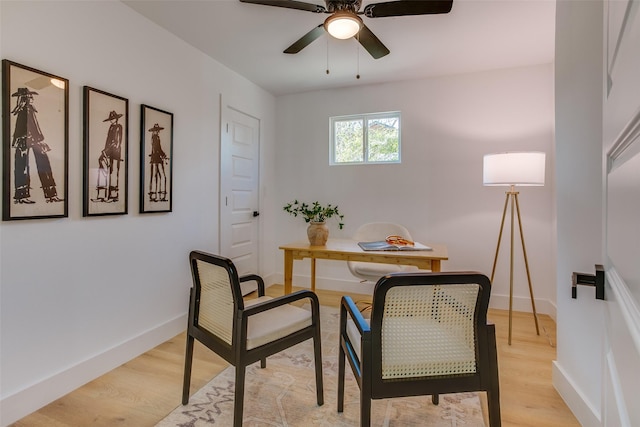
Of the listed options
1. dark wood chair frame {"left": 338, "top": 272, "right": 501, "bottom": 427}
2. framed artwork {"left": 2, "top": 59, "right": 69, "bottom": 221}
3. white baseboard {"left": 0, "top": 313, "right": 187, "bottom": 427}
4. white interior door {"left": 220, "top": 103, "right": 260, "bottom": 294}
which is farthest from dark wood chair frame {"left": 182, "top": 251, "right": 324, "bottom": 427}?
white interior door {"left": 220, "top": 103, "right": 260, "bottom": 294}

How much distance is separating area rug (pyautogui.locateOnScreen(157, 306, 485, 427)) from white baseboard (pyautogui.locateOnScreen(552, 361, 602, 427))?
18.2 inches

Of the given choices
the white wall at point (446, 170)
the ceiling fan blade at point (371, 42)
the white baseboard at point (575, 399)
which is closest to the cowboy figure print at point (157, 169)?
the ceiling fan blade at point (371, 42)

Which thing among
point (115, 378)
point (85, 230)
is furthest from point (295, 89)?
point (115, 378)

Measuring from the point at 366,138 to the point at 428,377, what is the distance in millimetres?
2993

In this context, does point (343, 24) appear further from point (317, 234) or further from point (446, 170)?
point (446, 170)

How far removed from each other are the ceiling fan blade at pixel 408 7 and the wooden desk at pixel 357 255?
1.57 m

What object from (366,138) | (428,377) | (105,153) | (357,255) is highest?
(366,138)

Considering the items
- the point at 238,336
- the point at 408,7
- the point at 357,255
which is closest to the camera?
the point at 238,336

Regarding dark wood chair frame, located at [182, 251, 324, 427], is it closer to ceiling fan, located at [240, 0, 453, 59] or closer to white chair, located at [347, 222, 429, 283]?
white chair, located at [347, 222, 429, 283]

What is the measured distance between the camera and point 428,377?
1.15m

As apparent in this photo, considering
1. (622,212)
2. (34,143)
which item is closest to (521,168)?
(622,212)

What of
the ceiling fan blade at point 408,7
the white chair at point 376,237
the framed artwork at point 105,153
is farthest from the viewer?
the white chair at point 376,237

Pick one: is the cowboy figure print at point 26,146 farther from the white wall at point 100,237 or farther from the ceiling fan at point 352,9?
the ceiling fan at point 352,9

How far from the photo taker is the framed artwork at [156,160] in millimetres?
2299
